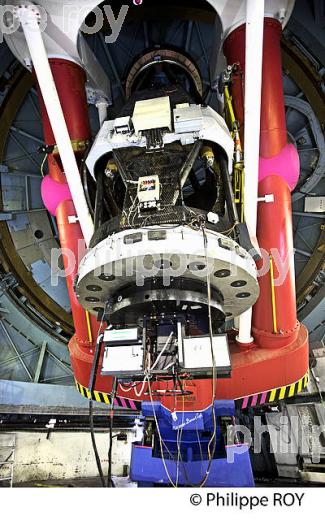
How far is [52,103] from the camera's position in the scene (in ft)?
9.29

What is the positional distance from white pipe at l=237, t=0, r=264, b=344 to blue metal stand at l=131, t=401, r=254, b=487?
1850 mm

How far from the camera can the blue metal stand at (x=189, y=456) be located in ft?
9.57

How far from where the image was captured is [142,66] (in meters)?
4.27

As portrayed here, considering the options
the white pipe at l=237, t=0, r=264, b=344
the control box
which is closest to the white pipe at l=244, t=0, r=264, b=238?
the white pipe at l=237, t=0, r=264, b=344

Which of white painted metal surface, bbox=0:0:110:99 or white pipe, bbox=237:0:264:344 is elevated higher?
white painted metal surface, bbox=0:0:110:99

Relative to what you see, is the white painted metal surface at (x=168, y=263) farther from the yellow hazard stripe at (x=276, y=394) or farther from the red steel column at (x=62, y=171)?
the yellow hazard stripe at (x=276, y=394)

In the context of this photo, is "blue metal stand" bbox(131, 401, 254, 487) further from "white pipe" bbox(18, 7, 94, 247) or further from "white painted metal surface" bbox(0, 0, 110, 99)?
"white painted metal surface" bbox(0, 0, 110, 99)

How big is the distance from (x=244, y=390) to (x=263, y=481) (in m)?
2.12

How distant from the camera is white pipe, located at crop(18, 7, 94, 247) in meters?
2.66

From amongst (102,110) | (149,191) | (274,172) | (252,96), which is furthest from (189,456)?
(102,110)

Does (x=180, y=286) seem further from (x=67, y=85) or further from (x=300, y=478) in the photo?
(x=300, y=478)

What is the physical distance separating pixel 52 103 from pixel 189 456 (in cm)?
351

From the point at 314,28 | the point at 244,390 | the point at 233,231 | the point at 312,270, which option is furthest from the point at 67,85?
the point at 312,270

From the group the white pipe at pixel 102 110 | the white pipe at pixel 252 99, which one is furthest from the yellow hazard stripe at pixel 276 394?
the white pipe at pixel 102 110
